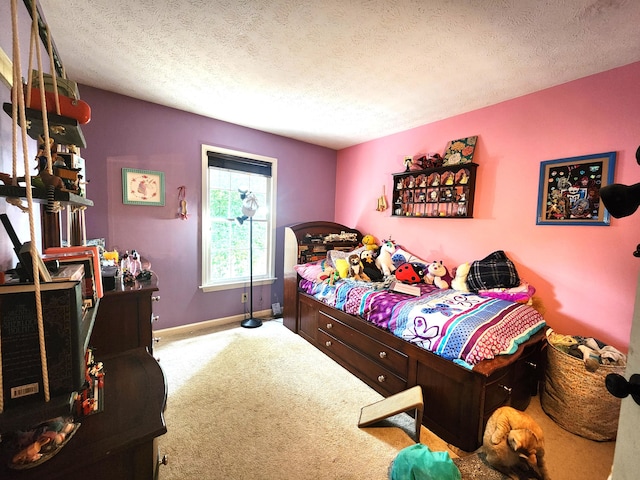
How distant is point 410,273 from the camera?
274 cm

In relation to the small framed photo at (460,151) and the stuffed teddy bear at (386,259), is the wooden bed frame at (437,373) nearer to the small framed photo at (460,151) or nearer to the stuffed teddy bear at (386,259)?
the stuffed teddy bear at (386,259)

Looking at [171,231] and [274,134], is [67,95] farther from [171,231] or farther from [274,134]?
[274,134]

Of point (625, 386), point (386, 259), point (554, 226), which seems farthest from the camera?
point (386, 259)

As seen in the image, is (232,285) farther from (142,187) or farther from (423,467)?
(423,467)

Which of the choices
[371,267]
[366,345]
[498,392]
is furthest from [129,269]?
[498,392]

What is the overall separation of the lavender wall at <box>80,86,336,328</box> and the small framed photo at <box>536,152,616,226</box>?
275 centimetres

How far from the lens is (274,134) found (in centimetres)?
355

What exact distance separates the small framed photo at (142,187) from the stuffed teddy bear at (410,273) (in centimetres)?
265

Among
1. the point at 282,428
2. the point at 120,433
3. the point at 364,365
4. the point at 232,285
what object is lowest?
the point at 282,428

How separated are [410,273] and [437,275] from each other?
0.89 feet

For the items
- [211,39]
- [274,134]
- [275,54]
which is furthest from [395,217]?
[211,39]

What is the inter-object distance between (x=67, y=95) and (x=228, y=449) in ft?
6.26

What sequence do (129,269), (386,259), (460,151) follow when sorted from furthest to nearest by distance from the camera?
1. (386,259)
2. (460,151)
3. (129,269)

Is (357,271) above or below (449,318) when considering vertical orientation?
above
